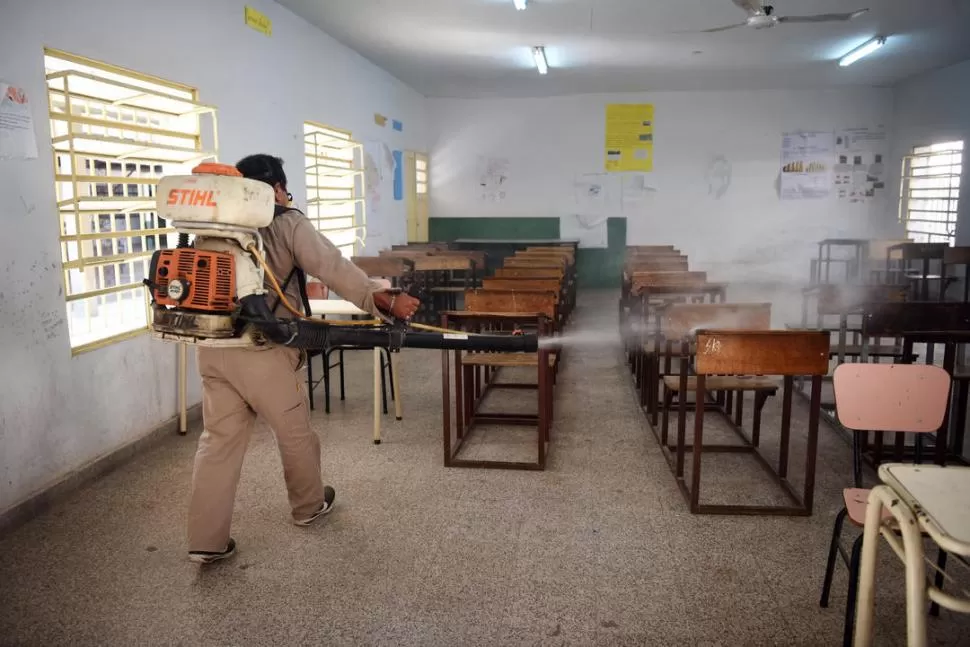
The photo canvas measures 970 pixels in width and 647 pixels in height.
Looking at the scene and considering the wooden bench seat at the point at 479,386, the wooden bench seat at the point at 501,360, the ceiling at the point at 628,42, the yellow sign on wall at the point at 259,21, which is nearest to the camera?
the wooden bench seat at the point at 479,386

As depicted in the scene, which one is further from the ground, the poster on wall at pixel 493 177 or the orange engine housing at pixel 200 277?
the poster on wall at pixel 493 177

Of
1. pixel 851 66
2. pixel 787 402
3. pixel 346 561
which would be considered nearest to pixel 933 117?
pixel 851 66

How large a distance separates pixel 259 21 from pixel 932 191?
9.16 metres

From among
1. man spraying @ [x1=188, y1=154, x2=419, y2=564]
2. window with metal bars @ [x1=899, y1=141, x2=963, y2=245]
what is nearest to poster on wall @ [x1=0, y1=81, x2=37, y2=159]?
man spraying @ [x1=188, y1=154, x2=419, y2=564]

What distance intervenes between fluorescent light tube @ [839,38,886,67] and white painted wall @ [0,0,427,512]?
6.13m

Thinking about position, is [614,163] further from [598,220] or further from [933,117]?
[933,117]

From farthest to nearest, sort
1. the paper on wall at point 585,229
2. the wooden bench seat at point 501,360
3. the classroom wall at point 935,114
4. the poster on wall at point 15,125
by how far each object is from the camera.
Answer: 1. the paper on wall at point 585,229
2. the classroom wall at point 935,114
3. the wooden bench seat at point 501,360
4. the poster on wall at point 15,125

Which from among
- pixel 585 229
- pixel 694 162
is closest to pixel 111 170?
pixel 585 229

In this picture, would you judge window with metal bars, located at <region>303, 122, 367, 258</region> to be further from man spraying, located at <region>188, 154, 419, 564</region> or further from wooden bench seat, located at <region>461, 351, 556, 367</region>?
man spraying, located at <region>188, 154, 419, 564</region>

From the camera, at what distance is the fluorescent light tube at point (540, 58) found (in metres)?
8.04

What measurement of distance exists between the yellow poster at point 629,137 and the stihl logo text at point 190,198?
10.3 metres

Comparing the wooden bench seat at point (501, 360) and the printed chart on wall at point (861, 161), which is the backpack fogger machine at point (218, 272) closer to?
Result: the wooden bench seat at point (501, 360)

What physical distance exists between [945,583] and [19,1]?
4.32 meters

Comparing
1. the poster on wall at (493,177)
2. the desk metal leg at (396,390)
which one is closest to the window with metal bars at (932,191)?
the poster on wall at (493,177)
